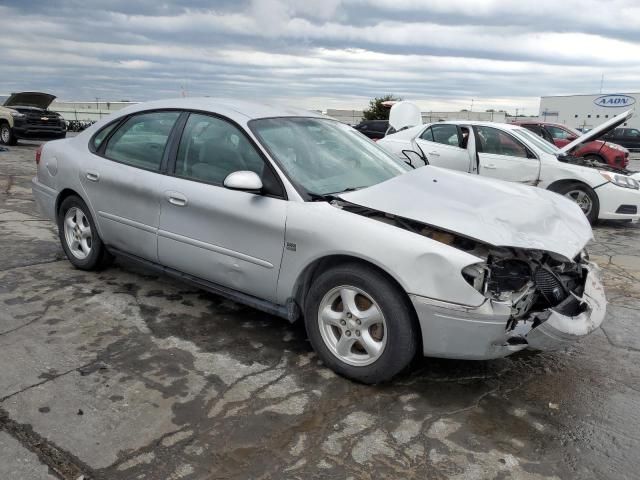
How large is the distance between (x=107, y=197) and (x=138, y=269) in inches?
36.6

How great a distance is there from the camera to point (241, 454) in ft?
8.14

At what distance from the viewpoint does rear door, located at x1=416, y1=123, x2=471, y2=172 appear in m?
8.99

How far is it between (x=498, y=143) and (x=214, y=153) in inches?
242

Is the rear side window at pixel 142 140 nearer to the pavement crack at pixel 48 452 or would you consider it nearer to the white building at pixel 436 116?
the pavement crack at pixel 48 452

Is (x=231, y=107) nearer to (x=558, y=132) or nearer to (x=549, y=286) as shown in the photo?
(x=549, y=286)

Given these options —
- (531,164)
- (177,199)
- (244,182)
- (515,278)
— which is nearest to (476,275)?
(515,278)

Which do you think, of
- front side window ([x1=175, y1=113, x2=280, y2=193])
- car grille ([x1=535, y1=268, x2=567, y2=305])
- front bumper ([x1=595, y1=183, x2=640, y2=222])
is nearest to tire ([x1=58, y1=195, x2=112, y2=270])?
front side window ([x1=175, y1=113, x2=280, y2=193])

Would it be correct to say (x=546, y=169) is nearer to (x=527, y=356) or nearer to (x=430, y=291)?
(x=527, y=356)

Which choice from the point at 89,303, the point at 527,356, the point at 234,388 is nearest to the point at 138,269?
the point at 89,303

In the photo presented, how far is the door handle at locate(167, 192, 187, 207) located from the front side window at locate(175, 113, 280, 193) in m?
0.15

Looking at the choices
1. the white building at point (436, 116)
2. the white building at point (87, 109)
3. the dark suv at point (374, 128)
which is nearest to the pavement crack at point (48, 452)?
the dark suv at point (374, 128)

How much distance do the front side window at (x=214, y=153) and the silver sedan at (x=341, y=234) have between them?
1cm

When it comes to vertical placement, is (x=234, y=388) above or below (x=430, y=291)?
below

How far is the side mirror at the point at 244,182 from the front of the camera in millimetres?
3230
